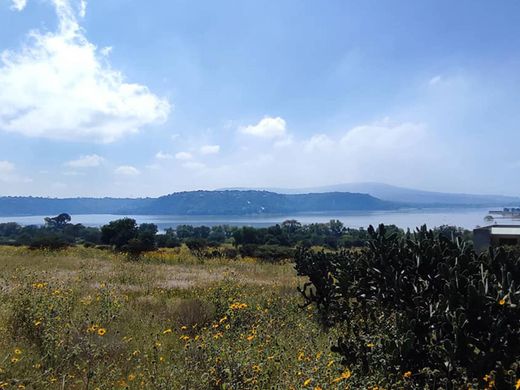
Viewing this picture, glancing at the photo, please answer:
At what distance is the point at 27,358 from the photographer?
189 inches

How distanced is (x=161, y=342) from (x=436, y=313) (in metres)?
3.67

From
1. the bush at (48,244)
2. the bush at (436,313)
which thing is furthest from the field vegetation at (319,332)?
the bush at (48,244)

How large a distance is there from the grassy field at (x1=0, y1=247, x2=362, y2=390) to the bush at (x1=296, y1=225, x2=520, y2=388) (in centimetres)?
46

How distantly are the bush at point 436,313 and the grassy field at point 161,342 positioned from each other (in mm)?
456

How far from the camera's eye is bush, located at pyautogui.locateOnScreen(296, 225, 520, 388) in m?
3.47

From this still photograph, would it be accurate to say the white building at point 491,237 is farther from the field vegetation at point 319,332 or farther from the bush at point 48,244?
the bush at point 48,244

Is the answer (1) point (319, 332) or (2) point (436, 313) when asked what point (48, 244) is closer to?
(1) point (319, 332)

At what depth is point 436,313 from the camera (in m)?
3.99

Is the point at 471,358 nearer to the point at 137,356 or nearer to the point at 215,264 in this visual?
the point at 137,356

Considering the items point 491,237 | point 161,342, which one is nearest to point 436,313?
point 161,342

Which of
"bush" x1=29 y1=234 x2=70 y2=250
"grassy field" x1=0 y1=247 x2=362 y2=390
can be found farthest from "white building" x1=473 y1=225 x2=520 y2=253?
"bush" x1=29 y1=234 x2=70 y2=250

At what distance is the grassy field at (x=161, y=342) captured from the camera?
4.09m

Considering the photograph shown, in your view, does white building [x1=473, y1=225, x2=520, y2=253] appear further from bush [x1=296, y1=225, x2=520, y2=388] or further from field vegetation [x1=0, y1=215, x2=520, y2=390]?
bush [x1=296, y1=225, x2=520, y2=388]

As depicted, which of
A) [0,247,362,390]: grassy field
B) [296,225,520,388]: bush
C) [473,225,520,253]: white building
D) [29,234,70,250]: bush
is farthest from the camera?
[473,225,520,253]: white building
